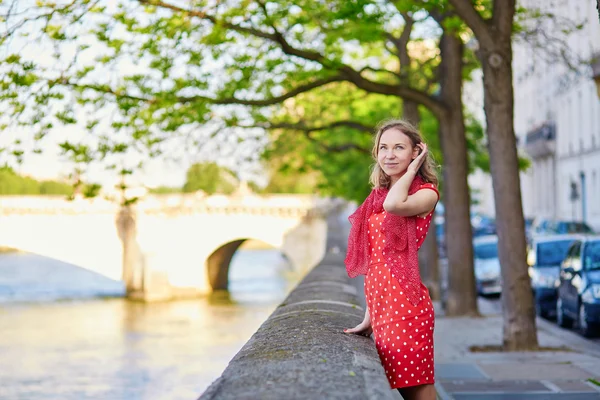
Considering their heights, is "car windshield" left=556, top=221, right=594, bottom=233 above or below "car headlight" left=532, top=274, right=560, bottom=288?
above

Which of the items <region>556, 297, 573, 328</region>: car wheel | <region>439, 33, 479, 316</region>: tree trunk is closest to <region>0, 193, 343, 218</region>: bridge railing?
<region>439, 33, 479, 316</region>: tree trunk

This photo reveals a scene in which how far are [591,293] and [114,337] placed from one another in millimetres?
25647

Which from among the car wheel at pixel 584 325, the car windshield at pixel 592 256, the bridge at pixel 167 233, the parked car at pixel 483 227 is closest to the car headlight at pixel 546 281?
the car windshield at pixel 592 256

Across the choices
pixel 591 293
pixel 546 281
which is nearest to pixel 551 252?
pixel 546 281

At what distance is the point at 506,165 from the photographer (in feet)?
41.0

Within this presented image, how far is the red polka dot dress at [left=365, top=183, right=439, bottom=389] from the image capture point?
15.5ft

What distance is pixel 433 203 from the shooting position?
4.81 m

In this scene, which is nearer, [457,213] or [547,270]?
[457,213]

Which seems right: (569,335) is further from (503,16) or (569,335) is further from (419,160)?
(419,160)

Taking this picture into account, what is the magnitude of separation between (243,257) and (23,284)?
30480 mm

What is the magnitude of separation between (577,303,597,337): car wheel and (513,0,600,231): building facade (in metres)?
19.7

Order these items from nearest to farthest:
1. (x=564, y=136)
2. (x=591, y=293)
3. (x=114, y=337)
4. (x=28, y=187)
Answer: (x=591, y=293), (x=114, y=337), (x=564, y=136), (x=28, y=187)

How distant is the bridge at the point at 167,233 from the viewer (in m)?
61.2

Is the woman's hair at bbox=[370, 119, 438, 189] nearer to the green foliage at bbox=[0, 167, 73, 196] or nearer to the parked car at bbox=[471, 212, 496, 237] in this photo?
the parked car at bbox=[471, 212, 496, 237]
